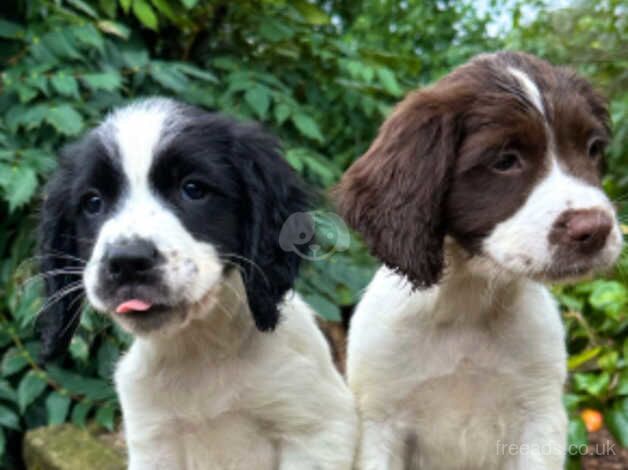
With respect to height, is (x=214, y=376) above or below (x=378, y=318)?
below

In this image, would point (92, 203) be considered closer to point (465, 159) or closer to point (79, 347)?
point (465, 159)

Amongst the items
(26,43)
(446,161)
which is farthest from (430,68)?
(446,161)

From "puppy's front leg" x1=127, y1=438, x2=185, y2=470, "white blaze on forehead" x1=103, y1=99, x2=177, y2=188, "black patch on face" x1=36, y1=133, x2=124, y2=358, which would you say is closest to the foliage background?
"black patch on face" x1=36, y1=133, x2=124, y2=358

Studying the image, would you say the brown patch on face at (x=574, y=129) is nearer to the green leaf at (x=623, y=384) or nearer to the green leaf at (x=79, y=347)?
the green leaf at (x=623, y=384)

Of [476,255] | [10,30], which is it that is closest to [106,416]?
[10,30]

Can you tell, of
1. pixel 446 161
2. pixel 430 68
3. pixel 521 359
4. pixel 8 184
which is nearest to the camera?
pixel 446 161

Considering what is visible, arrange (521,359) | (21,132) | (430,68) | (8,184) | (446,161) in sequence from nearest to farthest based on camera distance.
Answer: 1. (446,161)
2. (521,359)
3. (8,184)
4. (21,132)
5. (430,68)

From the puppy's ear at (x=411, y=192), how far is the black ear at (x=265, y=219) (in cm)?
24

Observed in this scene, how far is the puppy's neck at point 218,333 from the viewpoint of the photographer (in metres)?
3.37

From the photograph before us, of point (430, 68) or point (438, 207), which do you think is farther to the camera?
point (430, 68)

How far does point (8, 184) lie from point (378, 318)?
1970 mm

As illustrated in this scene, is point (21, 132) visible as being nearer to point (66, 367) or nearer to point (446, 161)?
point (66, 367)

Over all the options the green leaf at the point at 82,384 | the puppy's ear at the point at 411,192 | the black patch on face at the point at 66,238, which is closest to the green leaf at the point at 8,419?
the green leaf at the point at 82,384

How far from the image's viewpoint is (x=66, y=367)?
16.9ft
